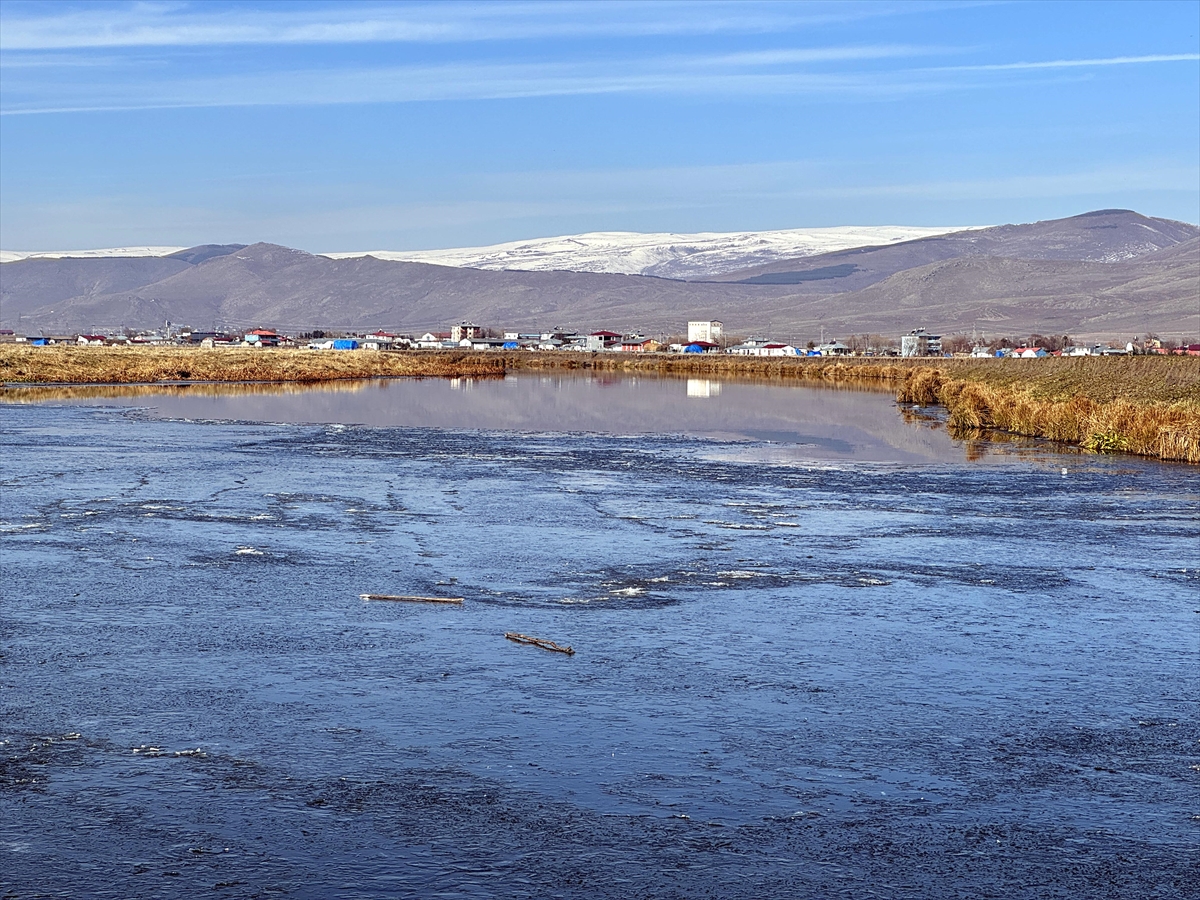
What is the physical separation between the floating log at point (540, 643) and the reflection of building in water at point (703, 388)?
54.7 metres

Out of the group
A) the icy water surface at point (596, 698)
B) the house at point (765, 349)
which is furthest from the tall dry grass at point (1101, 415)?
the house at point (765, 349)

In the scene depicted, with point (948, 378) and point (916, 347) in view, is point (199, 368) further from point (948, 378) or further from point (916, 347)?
point (916, 347)

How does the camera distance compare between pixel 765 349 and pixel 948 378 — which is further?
pixel 765 349

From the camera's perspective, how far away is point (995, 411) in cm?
4294

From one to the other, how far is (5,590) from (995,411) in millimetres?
34059

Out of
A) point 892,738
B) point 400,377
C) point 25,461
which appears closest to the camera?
point 892,738

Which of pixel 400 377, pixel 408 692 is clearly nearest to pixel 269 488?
pixel 408 692

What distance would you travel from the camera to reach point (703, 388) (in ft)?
253

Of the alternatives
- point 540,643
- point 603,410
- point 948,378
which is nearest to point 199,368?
point 603,410

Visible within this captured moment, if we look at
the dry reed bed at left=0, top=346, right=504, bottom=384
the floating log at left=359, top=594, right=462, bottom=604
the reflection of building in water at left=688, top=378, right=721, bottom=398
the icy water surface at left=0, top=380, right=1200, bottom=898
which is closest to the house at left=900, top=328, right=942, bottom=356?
the dry reed bed at left=0, top=346, right=504, bottom=384

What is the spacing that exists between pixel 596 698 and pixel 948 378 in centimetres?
6005

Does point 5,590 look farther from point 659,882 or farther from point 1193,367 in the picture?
point 1193,367

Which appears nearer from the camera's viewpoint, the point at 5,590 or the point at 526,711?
the point at 526,711

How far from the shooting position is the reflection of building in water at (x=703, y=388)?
226 feet
